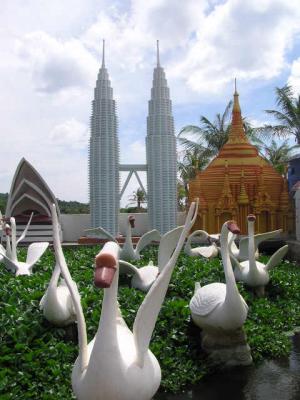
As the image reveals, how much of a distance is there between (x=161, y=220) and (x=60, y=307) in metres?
13.3

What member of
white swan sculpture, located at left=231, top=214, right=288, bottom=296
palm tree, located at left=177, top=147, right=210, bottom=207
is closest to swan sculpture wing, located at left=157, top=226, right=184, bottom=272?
white swan sculpture, located at left=231, top=214, right=288, bottom=296

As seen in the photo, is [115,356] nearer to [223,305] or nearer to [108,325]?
[108,325]

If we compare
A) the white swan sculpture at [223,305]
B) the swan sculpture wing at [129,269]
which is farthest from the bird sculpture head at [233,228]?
the swan sculpture wing at [129,269]

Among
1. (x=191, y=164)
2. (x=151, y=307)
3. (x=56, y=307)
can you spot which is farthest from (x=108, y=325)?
(x=191, y=164)

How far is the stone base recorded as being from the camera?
19.7 ft

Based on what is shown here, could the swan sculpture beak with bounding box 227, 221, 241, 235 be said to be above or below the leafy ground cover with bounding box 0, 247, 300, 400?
above

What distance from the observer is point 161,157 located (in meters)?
18.8

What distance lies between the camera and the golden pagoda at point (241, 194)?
18.7 metres

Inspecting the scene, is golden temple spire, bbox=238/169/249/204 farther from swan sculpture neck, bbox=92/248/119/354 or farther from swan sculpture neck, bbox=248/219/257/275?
swan sculpture neck, bbox=92/248/119/354

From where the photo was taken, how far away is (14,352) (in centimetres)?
546

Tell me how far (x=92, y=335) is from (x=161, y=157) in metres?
13.2

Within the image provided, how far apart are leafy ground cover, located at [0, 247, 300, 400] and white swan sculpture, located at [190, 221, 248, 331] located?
1.58 ft

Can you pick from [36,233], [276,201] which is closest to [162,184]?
[276,201]

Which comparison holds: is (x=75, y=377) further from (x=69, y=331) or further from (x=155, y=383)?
(x=69, y=331)
